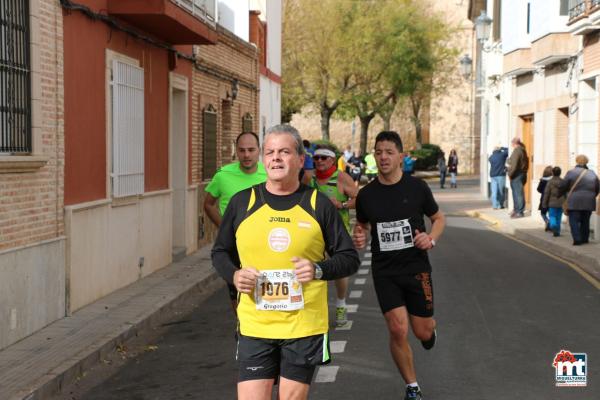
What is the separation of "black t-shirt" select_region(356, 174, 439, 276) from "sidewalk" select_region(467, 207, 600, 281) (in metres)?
8.20

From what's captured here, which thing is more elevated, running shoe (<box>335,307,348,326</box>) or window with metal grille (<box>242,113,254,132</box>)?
window with metal grille (<box>242,113,254,132</box>)

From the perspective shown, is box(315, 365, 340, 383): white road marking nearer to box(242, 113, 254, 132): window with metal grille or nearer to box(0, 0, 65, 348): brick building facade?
box(0, 0, 65, 348): brick building facade

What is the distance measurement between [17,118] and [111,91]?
334cm

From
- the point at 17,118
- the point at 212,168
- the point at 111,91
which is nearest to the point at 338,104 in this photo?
the point at 212,168

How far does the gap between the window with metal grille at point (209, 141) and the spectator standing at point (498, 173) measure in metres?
11.1

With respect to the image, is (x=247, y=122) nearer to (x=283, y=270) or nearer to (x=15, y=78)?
(x=15, y=78)

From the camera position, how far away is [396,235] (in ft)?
22.9

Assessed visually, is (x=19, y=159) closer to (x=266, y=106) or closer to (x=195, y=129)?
(x=195, y=129)

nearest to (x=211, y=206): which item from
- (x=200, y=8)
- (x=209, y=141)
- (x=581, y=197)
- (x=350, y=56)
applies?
(x=200, y=8)

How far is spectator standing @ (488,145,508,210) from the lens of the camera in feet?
96.2

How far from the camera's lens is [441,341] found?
Answer: 9.38m

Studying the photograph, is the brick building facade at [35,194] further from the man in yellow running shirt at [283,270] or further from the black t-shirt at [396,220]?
the man in yellow running shirt at [283,270]

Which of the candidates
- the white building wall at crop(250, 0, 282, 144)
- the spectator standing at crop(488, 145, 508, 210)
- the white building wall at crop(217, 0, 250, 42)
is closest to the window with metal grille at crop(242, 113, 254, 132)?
the white building wall at crop(250, 0, 282, 144)

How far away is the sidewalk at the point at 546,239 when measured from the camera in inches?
647
